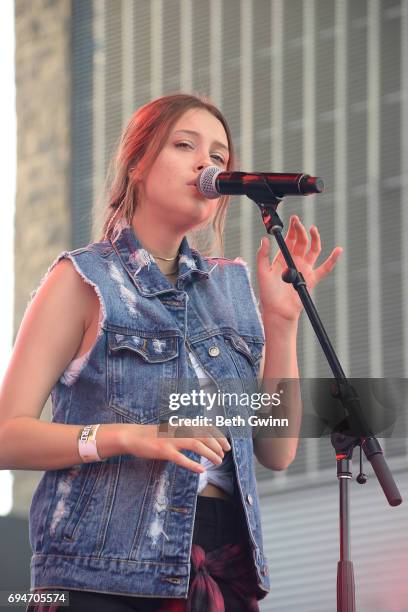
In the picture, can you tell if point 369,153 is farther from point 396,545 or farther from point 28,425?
point 28,425

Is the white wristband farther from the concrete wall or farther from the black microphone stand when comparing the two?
Result: the concrete wall

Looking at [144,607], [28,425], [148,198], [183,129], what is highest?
[183,129]

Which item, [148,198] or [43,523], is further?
[148,198]

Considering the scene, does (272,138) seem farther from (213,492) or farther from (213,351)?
(213,492)

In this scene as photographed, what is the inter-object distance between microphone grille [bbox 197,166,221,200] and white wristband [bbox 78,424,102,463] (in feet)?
1.36

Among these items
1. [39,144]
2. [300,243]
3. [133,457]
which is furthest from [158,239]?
[39,144]

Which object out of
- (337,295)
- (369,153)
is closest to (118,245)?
(337,295)

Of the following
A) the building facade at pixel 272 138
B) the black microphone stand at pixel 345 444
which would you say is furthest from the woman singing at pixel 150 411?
the building facade at pixel 272 138

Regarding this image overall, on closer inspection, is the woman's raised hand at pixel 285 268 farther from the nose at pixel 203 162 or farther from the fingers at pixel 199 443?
the fingers at pixel 199 443

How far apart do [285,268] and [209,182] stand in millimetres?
185

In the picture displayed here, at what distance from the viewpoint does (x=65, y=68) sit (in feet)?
13.9

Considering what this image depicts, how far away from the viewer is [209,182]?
69.4 inches

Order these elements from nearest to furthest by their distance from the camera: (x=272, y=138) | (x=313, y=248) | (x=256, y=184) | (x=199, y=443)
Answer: (x=199, y=443), (x=256, y=184), (x=313, y=248), (x=272, y=138)

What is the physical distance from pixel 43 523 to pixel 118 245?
0.46 metres
